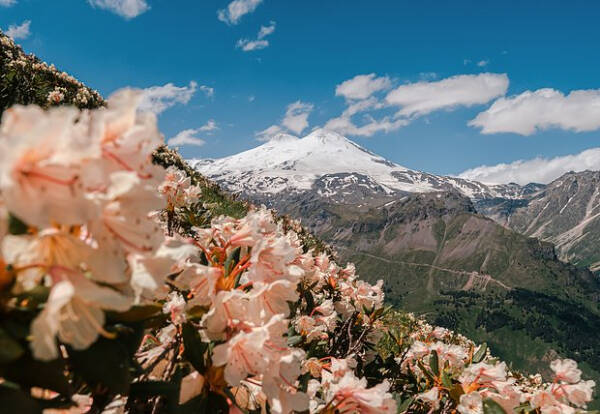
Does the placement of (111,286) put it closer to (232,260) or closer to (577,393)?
→ (232,260)

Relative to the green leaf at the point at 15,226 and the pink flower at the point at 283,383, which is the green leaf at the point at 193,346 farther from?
the green leaf at the point at 15,226

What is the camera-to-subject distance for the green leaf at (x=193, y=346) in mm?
1702

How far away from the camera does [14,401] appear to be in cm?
106

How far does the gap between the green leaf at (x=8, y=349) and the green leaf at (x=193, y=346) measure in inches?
29.3

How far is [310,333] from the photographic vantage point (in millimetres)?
3828

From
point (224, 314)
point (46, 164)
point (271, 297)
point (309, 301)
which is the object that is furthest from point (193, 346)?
point (309, 301)

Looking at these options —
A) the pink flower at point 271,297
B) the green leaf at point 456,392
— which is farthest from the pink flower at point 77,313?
the green leaf at point 456,392

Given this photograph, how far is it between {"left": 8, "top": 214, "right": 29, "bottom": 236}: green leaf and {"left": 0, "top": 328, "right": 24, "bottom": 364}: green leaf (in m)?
0.23

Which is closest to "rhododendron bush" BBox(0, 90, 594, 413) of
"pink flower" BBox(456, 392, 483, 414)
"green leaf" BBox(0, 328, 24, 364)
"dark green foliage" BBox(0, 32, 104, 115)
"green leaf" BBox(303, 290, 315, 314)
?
"green leaf" BBox(0, 328, 24, 364)

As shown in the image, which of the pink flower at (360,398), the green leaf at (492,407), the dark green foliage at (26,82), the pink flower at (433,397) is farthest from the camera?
the dark green foliage at (26,82)

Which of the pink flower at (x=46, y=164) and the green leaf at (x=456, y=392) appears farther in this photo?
the green leaf at (x=456, y=392)

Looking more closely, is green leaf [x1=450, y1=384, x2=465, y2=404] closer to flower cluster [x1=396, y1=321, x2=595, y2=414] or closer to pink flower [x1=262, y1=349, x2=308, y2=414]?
flower cluster [x1=396, y1=321, x2=595, y2=414]

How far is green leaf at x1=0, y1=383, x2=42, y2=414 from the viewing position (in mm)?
1055

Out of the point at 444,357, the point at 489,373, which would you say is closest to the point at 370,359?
the point at 444,357
